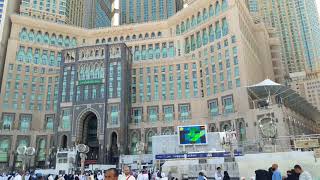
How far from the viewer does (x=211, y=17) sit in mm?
78500

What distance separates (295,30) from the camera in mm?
145125

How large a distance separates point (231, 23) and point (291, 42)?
87476 mm

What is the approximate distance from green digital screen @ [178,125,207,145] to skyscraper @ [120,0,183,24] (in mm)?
101586

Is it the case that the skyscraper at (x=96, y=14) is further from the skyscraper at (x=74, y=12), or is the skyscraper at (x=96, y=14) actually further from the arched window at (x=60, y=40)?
the arched window at (x=60, y=40)

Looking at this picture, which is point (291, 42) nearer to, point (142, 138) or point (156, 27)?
point (156, 27)

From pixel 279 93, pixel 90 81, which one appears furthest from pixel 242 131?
pixel 90 81

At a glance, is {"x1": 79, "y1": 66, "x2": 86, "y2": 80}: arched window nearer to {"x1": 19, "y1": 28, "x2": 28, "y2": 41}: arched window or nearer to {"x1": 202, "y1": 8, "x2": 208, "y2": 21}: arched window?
{"x1": 19, "y1": 28, "x2": 28, "y2": 41}: arched window

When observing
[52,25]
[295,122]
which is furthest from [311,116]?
[52,25]

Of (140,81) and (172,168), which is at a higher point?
(140,81)

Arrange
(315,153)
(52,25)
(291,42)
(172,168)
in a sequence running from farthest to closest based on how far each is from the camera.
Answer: (291,42) < (52,25) < (172,168) < (315,153)

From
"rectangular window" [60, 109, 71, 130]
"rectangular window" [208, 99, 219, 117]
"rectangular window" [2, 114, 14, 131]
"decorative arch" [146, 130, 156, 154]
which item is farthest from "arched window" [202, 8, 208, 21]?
"rectangular window" [2, 114, 14, 131]

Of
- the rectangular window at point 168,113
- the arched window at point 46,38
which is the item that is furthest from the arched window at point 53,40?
the rectangular window at point 168,113

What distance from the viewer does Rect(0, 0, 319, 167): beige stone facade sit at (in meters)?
69.1

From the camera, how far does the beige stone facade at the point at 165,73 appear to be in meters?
69.1
